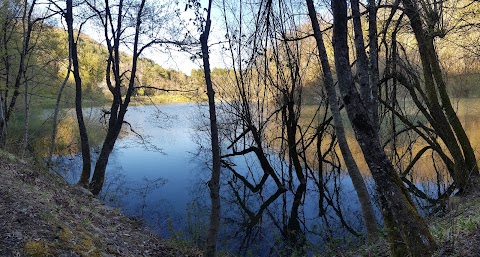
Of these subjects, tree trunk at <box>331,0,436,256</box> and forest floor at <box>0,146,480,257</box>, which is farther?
forest floor at <box>0,146,480,257</box>

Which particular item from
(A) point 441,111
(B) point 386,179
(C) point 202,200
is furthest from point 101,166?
(A) point 441,111

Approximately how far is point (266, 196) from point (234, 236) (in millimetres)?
3437

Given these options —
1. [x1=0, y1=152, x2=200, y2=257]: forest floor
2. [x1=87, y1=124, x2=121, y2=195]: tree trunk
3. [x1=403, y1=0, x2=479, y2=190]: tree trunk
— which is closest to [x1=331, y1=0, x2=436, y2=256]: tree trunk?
[x1=0, y1=152, x2=200, y2=257]: forest floor

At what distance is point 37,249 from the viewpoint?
3.95 meters

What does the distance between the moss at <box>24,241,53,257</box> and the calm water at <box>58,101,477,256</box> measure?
387 centimetres

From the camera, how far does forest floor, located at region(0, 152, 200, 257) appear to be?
4090 mm

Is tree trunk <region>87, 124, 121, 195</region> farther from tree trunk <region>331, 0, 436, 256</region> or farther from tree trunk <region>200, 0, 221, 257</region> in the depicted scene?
tree trunk <region>331, 0, 436, 256</region>

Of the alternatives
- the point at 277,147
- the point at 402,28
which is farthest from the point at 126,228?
the point at 277,147

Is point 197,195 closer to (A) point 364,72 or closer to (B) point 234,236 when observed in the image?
(B) point 234,236

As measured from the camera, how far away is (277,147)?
61.4 feet

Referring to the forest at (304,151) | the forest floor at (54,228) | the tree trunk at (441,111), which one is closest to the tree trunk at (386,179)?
the forest at (304,151)

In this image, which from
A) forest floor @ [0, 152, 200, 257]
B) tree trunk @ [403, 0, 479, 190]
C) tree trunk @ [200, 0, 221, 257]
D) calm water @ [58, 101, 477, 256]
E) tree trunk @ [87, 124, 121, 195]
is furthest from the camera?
tree trunk @ [87, 124, 121, 195]

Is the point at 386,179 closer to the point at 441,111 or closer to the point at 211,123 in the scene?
the point at 211,123

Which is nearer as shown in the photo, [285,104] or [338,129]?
[338,129]
